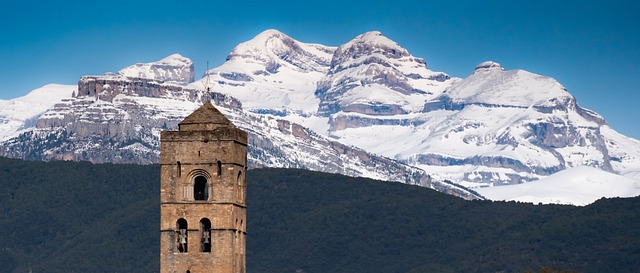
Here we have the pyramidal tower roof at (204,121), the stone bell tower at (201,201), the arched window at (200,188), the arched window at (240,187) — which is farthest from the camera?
the pyramidal tower roof at (204,121)

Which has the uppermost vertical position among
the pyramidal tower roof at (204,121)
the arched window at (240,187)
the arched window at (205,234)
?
the pyramidal tower roof at (204,121)

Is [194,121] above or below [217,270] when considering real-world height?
above

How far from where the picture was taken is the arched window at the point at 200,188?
4786 inches

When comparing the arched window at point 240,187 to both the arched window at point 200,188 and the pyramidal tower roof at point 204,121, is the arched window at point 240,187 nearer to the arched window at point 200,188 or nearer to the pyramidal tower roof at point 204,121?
the arched window at point 200,188

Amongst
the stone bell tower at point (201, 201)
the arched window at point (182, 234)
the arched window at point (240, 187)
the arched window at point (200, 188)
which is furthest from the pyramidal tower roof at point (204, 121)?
the arched window at point (182, 234)

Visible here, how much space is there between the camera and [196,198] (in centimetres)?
12156

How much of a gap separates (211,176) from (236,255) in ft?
14.4

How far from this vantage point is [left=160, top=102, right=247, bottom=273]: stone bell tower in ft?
396

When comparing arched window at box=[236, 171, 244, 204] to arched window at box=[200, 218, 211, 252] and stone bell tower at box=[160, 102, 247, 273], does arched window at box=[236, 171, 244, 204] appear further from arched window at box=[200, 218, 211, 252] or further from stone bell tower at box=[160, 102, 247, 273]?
arched window at box=[200, 218, 211, 252]

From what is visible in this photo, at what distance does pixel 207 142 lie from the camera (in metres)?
122

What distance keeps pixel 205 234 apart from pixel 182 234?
4.02ft

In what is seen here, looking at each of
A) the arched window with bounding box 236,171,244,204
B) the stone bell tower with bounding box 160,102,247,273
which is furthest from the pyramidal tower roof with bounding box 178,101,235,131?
the arched window with bounding box 236,171,244,204

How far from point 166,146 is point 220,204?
451 centimetres

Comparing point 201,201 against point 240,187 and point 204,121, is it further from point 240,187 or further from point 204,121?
point 204,121
